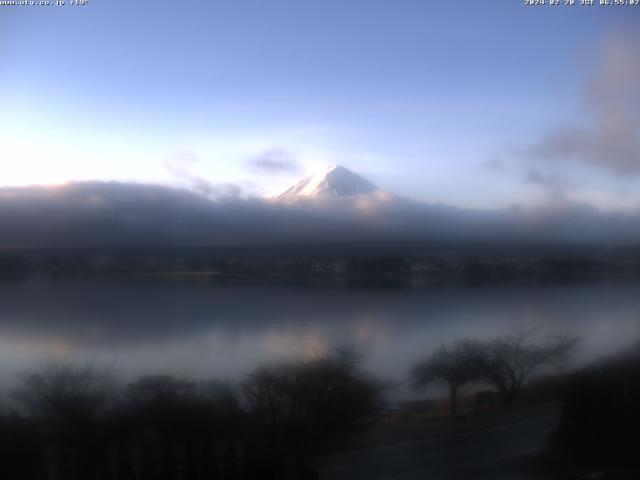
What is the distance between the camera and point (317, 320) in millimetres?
4555

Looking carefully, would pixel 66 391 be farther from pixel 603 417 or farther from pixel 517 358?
pixel 603 417

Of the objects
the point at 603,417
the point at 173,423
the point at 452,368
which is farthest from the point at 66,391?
the point at 603,417

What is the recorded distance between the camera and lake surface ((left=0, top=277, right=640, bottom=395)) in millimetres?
4070

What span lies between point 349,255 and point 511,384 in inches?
65.3

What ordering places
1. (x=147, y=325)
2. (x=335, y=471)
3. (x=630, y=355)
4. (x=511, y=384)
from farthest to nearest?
(x=630, y=355), (x=511, y=384), (x=147, y=325), (x=335, y=471)

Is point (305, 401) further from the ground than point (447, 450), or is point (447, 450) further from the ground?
point (305, 401)

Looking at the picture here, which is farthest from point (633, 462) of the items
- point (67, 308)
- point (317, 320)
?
point (67, 308)

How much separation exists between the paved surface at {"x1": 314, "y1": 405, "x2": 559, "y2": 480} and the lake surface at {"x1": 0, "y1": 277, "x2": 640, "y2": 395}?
50 cm

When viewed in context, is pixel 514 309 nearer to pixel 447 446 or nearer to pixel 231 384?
pixel 447 446

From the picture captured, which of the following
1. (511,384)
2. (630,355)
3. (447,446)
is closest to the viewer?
(447,446)

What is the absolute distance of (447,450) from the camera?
4.04 metres

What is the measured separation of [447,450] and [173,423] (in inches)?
73.7

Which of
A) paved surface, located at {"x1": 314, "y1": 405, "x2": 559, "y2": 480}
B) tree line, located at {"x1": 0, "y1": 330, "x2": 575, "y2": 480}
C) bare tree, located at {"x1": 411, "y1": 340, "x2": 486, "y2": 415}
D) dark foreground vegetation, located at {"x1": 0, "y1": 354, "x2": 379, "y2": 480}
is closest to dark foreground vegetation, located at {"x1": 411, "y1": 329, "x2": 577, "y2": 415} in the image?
bare tree, located at {"x1": 411, "y1": 340, "x2": 486, "y2": 415}

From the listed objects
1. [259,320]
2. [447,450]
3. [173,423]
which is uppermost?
[259,320]
